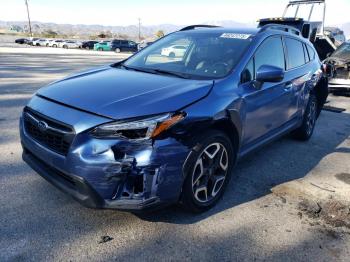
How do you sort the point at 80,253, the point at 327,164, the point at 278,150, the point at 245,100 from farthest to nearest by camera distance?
the point at 278,150 < the point at 327,164 < the point at 245,100 < the point at 80,253

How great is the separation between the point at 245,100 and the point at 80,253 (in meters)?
2.11

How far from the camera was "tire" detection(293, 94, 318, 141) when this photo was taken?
562 centimetres

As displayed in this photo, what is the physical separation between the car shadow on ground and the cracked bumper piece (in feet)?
1.70

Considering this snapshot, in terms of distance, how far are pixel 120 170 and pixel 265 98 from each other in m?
2.06

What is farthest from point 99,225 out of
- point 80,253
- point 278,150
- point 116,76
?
point 278,150

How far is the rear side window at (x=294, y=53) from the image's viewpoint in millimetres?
4852

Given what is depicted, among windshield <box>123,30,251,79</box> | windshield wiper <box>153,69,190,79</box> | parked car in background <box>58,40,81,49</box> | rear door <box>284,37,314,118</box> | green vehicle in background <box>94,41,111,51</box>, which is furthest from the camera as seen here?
parked car in background <box>58,40,81,49</box>

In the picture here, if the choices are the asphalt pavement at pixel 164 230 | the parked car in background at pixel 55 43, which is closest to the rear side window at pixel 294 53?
the asphalt pavement at pixel 164 230

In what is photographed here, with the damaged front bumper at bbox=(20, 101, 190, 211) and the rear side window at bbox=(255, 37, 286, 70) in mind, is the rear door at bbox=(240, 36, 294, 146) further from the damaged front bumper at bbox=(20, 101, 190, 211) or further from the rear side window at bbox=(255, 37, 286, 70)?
the damaged front bumper at bbox=(20, 101, 190, 211)

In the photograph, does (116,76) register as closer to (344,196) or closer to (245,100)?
(245,100)

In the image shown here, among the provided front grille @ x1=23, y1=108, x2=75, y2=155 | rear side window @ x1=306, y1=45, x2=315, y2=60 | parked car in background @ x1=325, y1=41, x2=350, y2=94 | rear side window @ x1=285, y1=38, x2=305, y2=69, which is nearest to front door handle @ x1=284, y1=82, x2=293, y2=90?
rear side window @ x1=285, y1=38, x2=305, y2=69

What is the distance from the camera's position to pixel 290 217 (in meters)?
3.43

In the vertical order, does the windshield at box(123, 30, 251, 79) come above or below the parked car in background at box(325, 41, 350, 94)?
above

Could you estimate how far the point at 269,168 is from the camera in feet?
15.1
